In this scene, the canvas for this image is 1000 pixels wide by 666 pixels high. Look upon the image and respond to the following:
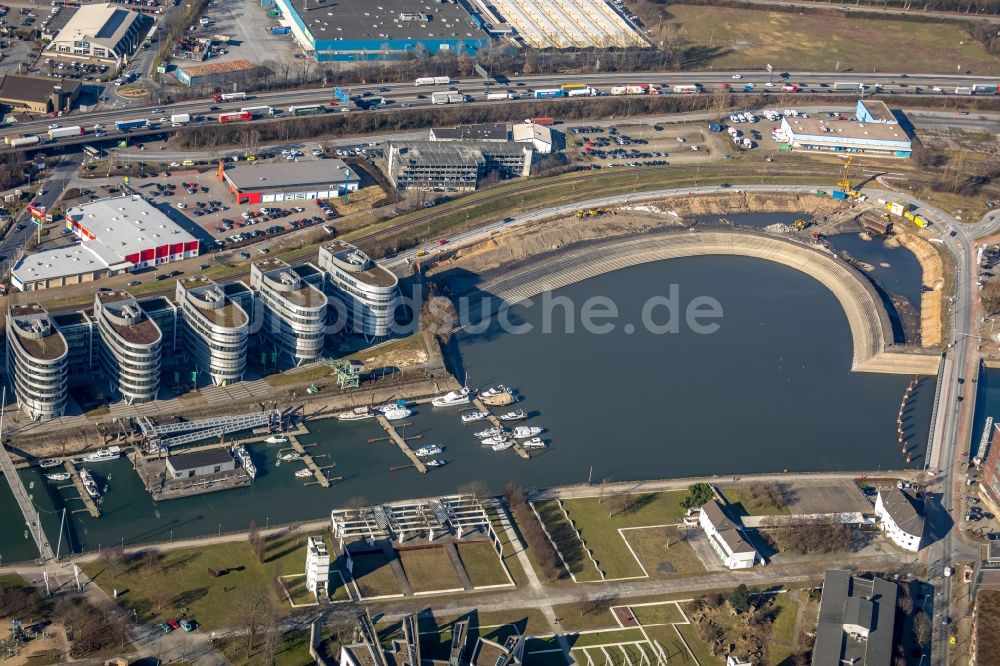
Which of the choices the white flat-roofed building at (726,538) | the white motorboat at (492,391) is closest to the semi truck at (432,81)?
the white motorboat at (492,391)

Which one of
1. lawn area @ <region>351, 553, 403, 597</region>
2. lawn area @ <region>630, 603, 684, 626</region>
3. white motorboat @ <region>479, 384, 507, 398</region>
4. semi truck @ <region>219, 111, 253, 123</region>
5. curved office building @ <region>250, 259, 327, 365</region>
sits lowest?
lawn area @ <region>630, 603, 684, 626</region>

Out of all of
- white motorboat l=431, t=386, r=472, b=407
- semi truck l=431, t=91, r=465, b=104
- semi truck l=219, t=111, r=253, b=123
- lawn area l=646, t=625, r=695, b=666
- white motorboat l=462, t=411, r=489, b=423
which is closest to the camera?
lawn area l=646, t=625, r=695, b=666

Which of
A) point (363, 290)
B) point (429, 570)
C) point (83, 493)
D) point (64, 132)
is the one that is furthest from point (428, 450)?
point (64, 132)

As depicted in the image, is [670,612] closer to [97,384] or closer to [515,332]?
[515,332]

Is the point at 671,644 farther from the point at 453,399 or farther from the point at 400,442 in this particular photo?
the point at 453,399

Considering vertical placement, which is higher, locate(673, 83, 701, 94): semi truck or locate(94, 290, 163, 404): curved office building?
locate(673, 83, 701, 94): semi truck

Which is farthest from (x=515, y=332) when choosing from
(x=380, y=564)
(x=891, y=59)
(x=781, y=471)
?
(x=891, y=59)

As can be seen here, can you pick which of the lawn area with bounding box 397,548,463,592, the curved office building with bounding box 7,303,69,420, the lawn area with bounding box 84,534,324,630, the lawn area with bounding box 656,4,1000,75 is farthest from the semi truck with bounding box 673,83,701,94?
the lawn area with bounding box 84,534,324,630

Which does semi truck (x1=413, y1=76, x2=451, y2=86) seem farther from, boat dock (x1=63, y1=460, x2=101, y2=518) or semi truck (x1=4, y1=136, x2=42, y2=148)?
Result: boat dock (x1=63, y1=460, x2=101, y2=518)

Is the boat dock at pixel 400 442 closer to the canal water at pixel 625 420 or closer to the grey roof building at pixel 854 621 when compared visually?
the canal water at pixel 625 420
